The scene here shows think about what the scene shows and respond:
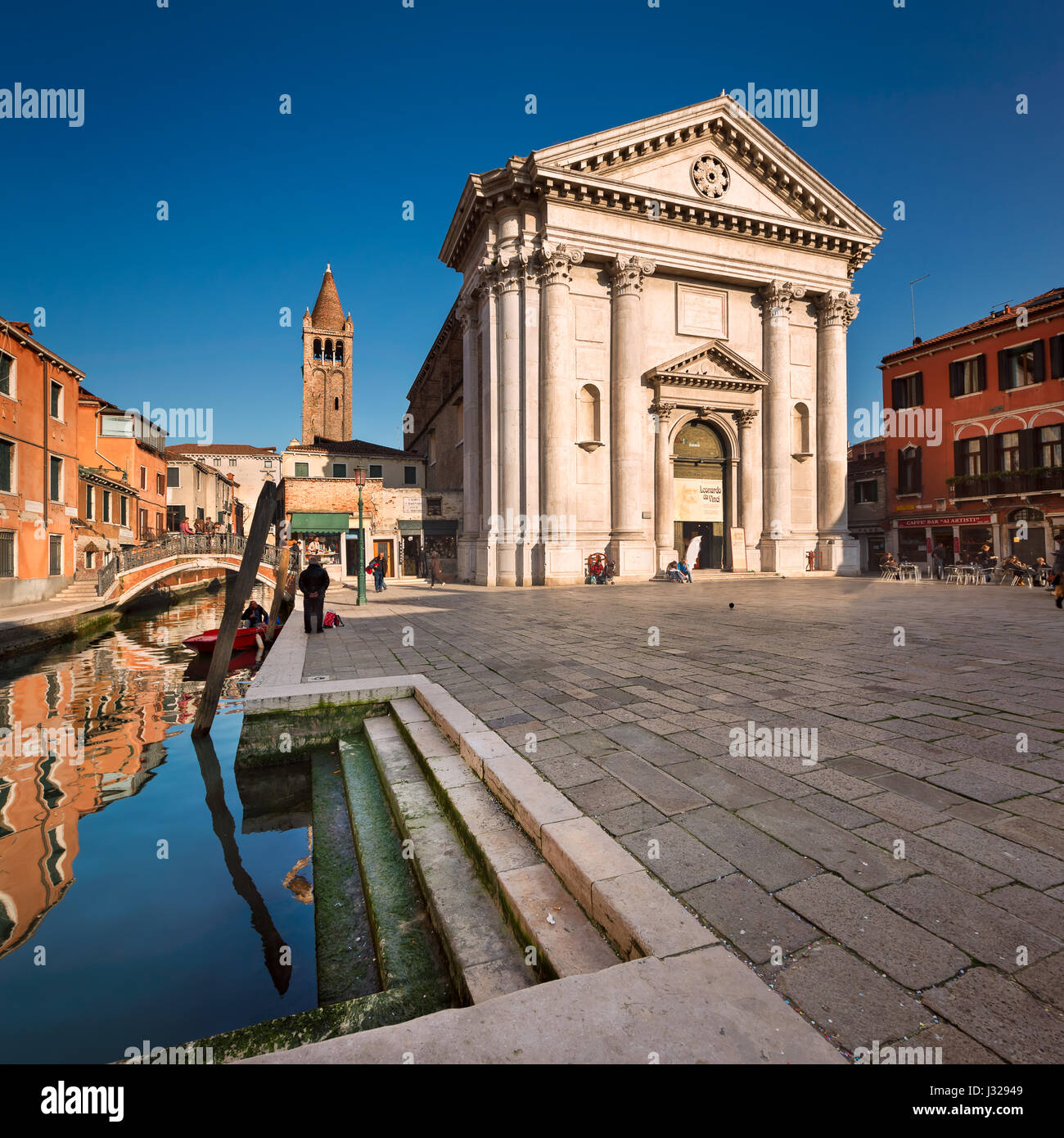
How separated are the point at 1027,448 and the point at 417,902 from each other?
30.6 metres

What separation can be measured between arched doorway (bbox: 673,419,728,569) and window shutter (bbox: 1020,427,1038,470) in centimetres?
1221

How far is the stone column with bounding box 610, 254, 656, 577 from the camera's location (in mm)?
20984

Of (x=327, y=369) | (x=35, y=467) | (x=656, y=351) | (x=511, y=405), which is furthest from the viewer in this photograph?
(x=327, y=369)

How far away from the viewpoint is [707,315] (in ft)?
77.3

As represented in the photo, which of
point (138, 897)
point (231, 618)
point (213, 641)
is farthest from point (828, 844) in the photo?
point (213, 641)

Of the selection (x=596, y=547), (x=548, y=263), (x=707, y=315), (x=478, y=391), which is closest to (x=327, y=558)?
(x=478, y=391)

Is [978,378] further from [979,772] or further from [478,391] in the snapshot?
[979,772]

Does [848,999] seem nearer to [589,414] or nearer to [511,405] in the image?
[511,405]

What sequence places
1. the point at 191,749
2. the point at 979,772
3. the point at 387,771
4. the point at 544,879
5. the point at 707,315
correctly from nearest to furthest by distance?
the point at 544,879, the point at 979,772, the point at 387,771, the point at 191,749, the point at 707,315

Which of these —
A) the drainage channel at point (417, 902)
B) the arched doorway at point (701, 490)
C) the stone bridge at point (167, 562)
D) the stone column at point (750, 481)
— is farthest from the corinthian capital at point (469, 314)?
the drainage channel at point (417, 902)

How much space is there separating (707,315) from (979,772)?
77.3ft

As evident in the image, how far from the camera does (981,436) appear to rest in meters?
26.2

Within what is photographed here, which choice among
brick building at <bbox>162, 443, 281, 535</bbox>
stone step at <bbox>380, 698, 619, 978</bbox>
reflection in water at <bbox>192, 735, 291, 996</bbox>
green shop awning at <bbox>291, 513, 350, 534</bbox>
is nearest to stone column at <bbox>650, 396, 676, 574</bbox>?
green shop awning at <bbox>291, 513, 350, 534</bbox>

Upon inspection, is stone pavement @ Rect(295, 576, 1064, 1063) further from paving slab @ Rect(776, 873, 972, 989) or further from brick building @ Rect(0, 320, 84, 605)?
brick building @ Rect(0, 320, 84, 605)
